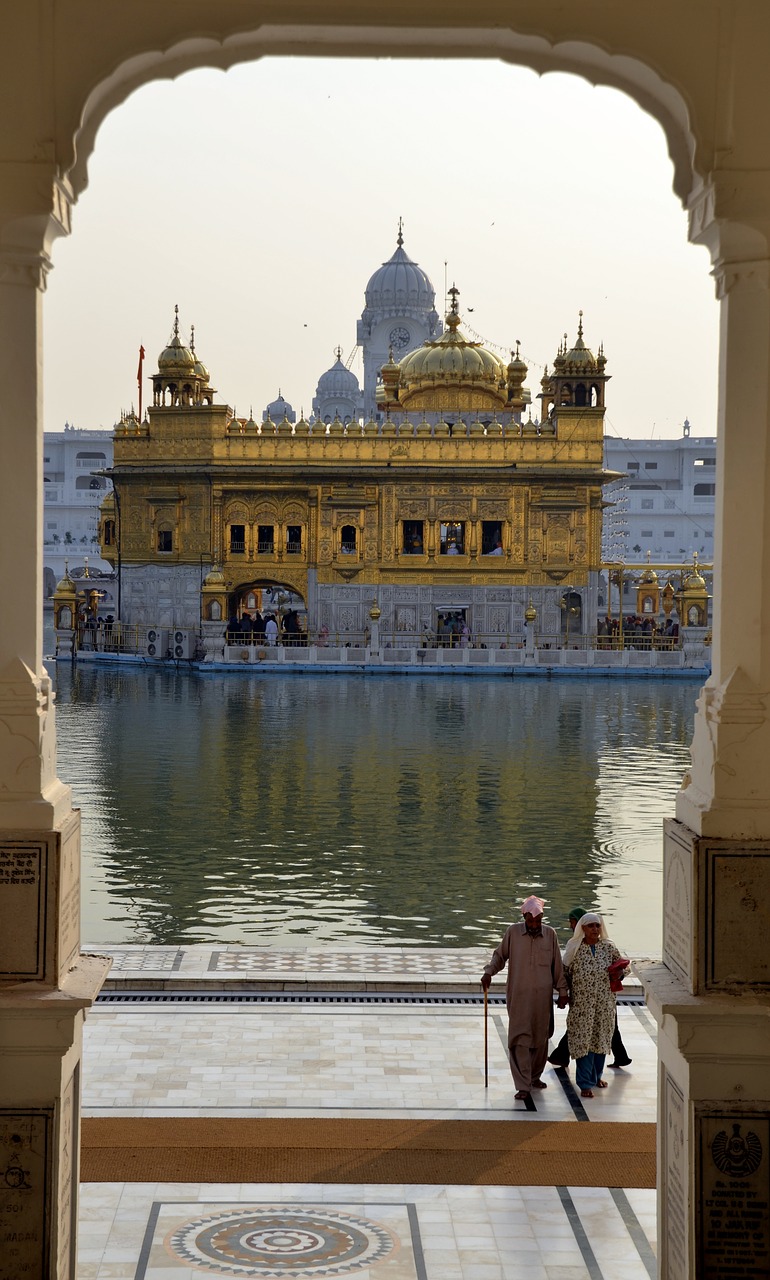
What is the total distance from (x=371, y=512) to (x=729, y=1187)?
35997 mm

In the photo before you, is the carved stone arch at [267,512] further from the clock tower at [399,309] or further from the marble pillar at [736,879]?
the marble pillar at [736,879]

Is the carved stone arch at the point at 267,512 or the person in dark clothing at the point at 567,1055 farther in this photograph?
the carved stone arch at the point at 267,512

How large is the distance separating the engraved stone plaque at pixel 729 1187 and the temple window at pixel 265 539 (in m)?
36.3

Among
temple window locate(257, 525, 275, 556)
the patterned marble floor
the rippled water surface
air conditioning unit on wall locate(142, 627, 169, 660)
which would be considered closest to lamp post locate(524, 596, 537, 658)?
temple window locate(257, 525, 275, 556)

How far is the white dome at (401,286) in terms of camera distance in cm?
6038

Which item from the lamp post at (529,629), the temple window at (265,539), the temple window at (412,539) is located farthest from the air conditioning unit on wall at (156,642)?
the lamp post at (529,629)

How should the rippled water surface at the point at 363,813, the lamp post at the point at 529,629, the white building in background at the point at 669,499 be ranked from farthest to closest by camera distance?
the white building in background at the point at 669,499, the lamp post at the point at 529,629, the rippled water surface at the point at 363,813

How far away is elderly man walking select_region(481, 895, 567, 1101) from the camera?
234 inches

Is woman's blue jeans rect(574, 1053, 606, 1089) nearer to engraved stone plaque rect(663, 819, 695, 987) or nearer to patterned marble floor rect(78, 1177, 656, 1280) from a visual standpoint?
patterned marble floor rect(78, 1177, 656, 1280)

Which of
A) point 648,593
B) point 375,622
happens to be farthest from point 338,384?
point 375,622

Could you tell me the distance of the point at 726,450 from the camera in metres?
3.96

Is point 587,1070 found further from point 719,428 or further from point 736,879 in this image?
point 719,428

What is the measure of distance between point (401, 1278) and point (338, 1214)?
52 centimetres

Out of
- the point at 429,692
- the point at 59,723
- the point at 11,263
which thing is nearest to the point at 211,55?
the point at 11,263
